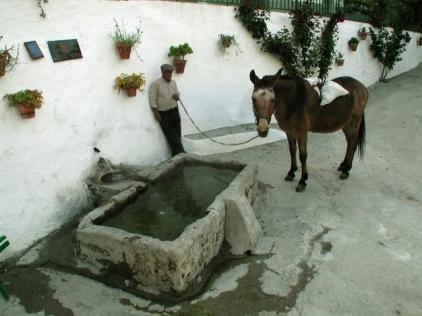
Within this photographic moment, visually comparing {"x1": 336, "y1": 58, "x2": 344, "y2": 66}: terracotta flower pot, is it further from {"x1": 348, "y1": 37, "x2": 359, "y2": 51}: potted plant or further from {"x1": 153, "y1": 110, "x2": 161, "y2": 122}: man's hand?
{"x1": 153, "y1": 110, "x2": 161, "y2": 122}: man's hand

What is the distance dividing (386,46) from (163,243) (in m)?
11.7

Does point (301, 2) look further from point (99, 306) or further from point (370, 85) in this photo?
point (99, 306)

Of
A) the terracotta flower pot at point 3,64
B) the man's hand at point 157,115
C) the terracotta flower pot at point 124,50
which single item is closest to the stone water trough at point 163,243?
the man's hand at point 157,115

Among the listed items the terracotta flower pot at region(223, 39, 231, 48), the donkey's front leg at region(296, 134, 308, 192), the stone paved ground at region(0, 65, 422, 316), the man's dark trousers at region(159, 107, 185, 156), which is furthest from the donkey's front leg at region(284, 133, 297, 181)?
the terracotta flower pot at region(223, 39, 231, 48)

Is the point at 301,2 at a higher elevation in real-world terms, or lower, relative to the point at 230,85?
higher

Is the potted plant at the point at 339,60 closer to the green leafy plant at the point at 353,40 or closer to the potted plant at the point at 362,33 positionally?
the green leafy plant at the point at 353,40

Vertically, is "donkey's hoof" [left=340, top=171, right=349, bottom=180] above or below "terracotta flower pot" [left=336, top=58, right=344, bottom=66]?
below

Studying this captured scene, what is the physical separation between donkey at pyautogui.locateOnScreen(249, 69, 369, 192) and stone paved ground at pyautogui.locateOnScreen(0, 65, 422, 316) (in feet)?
1.77

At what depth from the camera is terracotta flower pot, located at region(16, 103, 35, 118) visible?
3958 mm

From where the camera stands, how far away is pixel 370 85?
487 inches

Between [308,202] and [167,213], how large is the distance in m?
2.22

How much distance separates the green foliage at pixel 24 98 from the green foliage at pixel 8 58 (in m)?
0.29

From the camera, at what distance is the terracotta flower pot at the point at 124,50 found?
5188mm

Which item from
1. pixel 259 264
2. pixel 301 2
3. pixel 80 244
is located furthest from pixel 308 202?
pixel 301 2
